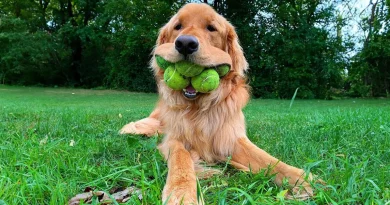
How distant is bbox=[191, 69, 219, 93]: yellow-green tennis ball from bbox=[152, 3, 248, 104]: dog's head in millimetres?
64

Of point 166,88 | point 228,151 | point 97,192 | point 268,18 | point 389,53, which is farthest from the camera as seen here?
point 268,18

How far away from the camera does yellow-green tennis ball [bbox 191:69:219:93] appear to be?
91.1 inches

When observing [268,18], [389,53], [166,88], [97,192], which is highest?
[268,18]

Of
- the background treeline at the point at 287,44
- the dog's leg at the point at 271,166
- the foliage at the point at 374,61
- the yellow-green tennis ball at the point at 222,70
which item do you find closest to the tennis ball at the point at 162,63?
the yellow-green tennis ball at the point at 222,70

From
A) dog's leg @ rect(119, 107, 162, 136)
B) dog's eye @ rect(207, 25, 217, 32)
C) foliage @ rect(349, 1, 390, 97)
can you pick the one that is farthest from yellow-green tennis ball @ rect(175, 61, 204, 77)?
foliage @ rect(349, 1, 390, 97)

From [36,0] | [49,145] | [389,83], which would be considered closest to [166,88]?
[49,145]

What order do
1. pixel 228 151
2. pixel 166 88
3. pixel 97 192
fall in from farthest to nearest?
pixel 166 88
pixel 228 151
pixel 97 192

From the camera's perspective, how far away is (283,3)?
51.9 feet

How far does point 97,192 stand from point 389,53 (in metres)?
15.9

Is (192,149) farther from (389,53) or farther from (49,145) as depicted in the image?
(389,53)

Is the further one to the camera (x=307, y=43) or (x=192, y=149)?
(x=307, y=43)

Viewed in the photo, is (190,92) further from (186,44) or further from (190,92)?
(186,44)

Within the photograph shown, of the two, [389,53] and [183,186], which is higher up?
[389,53]

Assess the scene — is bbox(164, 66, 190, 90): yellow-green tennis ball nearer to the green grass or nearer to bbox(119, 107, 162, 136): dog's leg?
the green grass
